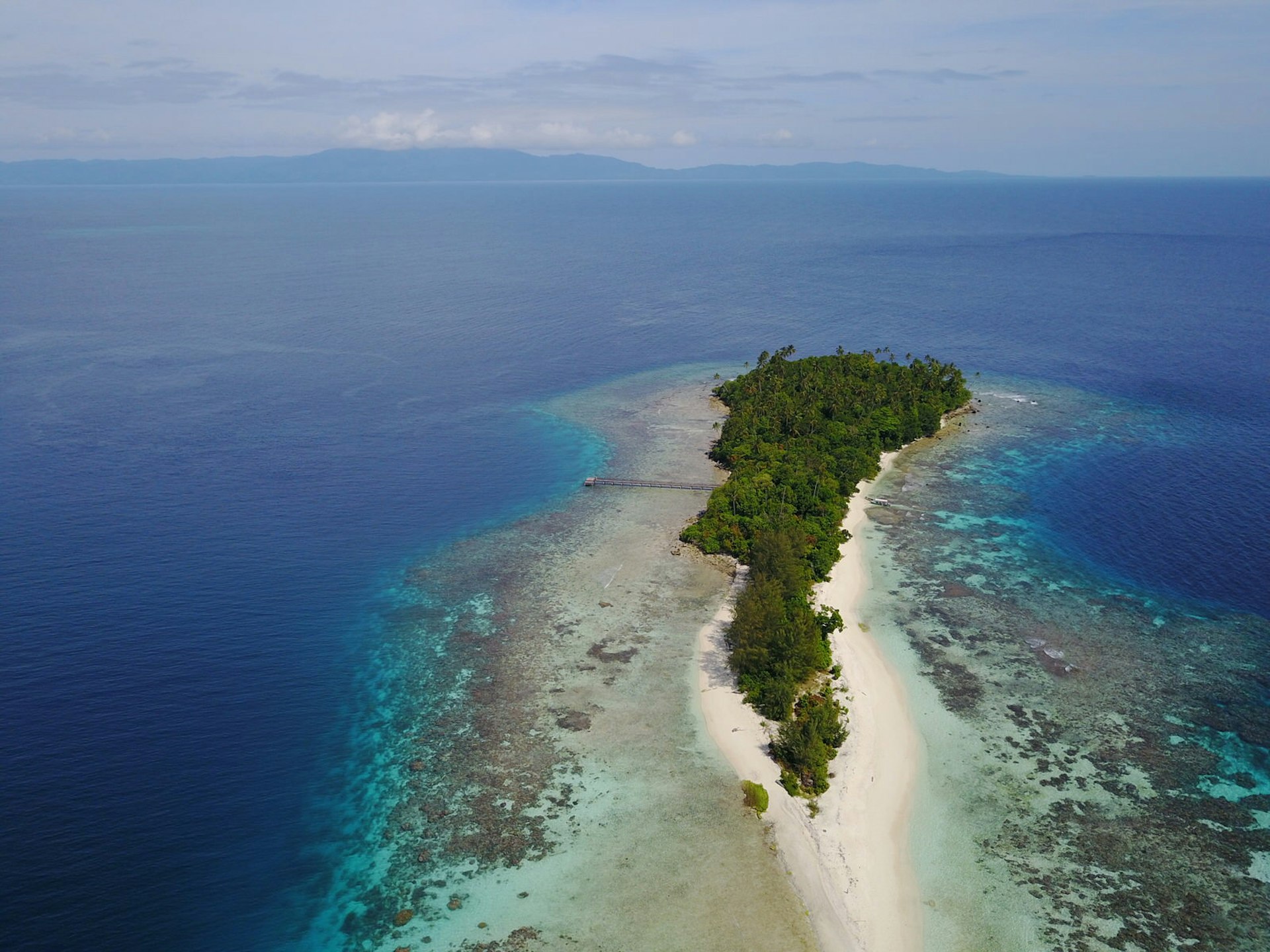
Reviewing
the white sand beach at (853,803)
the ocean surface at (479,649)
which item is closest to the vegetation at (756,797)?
the white sand beach at (853,803)

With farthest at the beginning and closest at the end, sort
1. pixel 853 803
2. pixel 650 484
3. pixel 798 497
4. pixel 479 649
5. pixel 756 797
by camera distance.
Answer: pixel 650 484, pixel 798 497, pixel 479 649, pixel 853 803, pixel 756 797

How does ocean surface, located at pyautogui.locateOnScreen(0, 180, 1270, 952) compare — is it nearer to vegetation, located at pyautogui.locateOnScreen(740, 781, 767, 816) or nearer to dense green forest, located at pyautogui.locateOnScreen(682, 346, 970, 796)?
vegetation, located at pyautogui.locateOnScreen(740, 781, 767, 816)

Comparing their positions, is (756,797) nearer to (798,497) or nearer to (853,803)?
(853,803)

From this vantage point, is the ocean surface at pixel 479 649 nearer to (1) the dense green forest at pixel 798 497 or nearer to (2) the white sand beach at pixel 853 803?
(2) the white sand beach at pixel 853 803

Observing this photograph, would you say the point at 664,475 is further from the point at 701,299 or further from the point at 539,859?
the point at 701,299

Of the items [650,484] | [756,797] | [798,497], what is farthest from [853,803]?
[650,484]

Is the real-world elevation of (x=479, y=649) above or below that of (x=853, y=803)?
below

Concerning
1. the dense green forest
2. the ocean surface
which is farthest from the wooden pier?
the dense green forest
